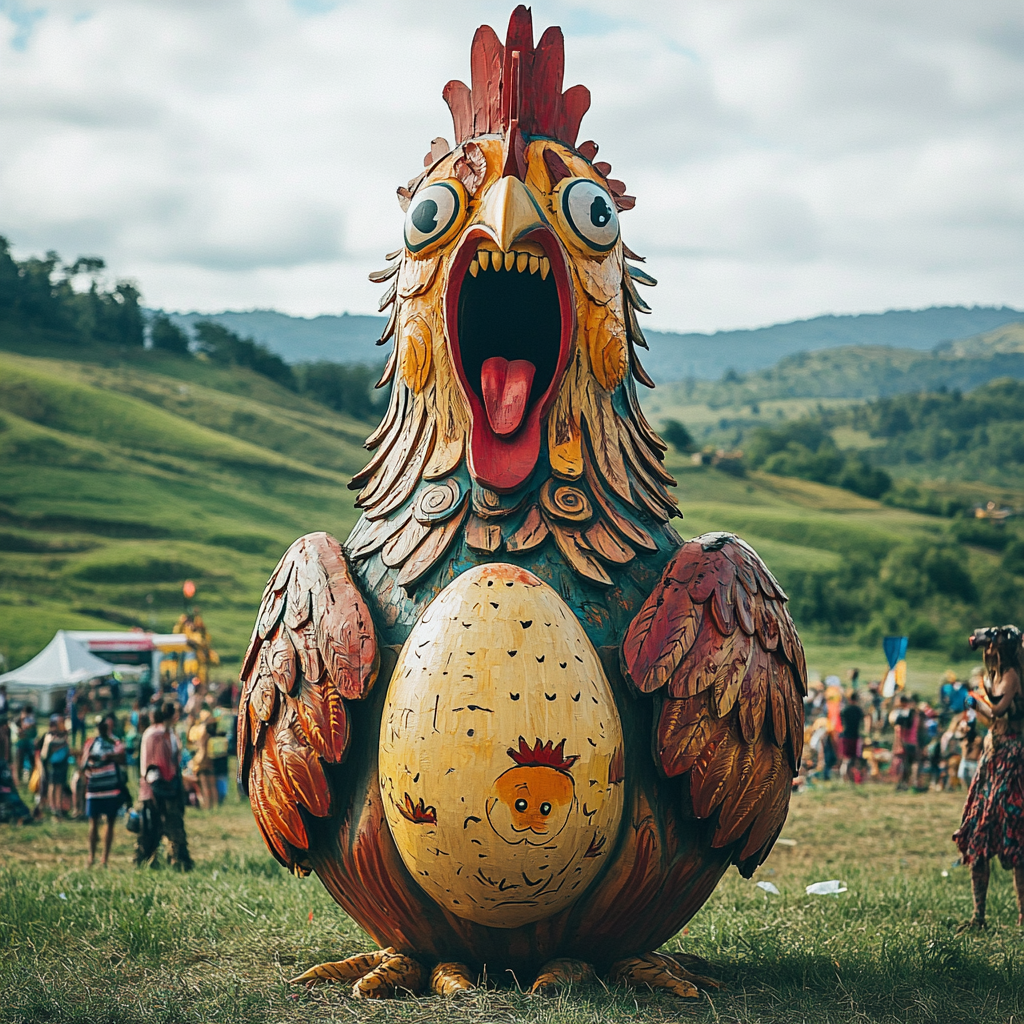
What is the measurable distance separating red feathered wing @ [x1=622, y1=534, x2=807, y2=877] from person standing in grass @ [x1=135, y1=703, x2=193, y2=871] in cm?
566

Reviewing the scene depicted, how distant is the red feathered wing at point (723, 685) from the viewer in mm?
3988

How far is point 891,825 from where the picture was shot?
11570 mm

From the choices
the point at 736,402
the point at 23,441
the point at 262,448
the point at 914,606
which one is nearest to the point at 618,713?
the point at 914,606

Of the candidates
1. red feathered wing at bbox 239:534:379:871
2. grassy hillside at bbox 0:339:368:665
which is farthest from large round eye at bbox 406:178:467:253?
grassy hillside at bbox 0:339:368:665

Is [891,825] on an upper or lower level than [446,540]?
lower

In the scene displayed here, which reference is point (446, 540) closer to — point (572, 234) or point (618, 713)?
point (618, 713)

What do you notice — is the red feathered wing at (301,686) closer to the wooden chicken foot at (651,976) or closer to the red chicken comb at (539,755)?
the red chicken comb at (539,755)

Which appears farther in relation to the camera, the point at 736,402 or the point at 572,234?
the point at 736,402

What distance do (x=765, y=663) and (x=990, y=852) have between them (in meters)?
2.95

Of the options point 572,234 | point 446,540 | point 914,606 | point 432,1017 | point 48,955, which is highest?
point 572,234

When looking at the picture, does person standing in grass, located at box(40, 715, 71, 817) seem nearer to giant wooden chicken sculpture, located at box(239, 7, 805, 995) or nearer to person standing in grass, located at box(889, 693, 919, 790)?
giant wooden chicken sculpture, located at box(239, 7, 805, 995)

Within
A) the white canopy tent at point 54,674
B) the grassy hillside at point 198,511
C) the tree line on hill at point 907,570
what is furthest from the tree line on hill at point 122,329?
the white canopy tent at point 54,674

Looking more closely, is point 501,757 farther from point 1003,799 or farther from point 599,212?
point 1003,799

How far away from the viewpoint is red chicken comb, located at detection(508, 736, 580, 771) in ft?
12.4
